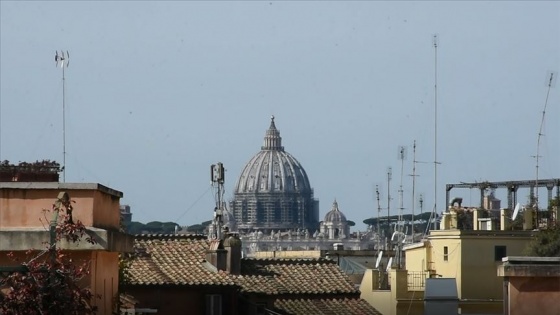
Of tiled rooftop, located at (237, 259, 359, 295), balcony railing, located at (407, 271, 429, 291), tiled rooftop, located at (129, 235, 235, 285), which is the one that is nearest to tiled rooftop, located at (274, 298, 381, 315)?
tiled rooftop, located at (237, 259, 359, 295)

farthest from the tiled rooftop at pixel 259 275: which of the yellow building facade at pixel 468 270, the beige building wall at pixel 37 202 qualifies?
the beige building wall at pixel 37 202

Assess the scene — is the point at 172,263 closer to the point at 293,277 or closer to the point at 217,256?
the point at 217,256

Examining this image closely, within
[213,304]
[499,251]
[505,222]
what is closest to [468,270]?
[499,251]

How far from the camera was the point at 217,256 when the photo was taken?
2836 cm

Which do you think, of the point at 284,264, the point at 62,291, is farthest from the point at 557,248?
the point at 62,291

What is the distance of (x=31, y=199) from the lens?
1248cm

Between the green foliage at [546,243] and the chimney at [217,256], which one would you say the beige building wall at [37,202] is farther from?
the green foliage at [546,243]

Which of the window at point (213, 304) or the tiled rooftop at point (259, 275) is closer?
the window at point (213, 304)

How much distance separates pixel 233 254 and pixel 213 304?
2.69 m

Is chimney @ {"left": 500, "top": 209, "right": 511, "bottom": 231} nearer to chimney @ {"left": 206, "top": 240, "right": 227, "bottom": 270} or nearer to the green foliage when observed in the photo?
the green foliage

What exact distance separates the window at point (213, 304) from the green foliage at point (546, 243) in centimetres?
765

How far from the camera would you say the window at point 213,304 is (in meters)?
26.6

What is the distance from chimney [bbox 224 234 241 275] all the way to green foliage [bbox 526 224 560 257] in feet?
19.5

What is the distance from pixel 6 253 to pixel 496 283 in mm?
23554
